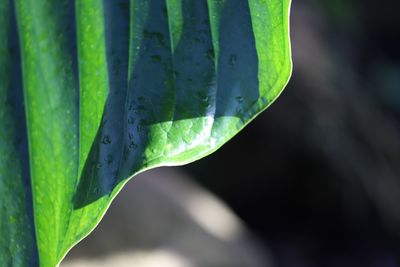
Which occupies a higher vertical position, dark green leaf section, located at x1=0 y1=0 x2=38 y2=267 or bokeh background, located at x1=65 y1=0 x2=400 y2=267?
dark green leaf section, located at x1=0 y1=0 x2=38 y2=267

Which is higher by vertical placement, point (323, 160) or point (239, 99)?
point (239, 99)

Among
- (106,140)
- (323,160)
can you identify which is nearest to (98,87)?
(106,140)

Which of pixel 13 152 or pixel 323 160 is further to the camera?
pixel 323 160

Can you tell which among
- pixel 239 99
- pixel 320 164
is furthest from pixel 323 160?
pixel 239 99

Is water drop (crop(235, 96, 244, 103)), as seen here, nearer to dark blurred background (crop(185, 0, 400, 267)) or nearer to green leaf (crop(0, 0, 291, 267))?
green leaf (crop(0, 0, 291, 267))

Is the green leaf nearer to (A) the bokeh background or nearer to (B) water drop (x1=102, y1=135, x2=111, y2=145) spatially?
(B) water drop (x1=102, y1=135, x2=111, y2=145)

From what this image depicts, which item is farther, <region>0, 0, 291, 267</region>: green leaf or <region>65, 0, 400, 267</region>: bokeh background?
<region>65, 0, 400, 267</region>: bokeh background

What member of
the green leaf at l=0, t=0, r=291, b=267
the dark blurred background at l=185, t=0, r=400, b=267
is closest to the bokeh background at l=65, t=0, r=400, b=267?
the dark blurred background at l=185, t=0, r=400, b=267

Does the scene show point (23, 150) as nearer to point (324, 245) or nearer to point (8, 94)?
point (8, 94)

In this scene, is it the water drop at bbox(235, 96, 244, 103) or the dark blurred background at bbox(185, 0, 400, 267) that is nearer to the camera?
the water drop at bbox(235, 96, 244, 103)

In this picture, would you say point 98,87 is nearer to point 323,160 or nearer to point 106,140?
point 106,140
